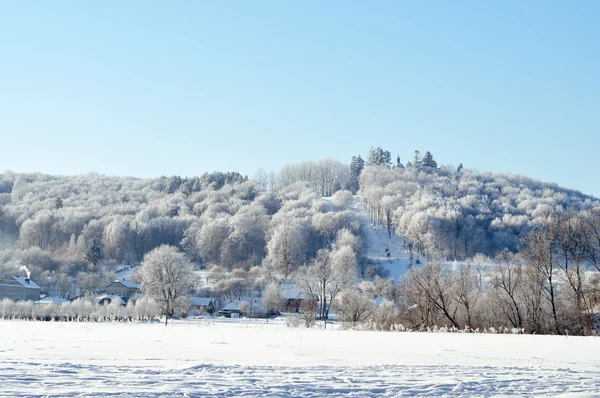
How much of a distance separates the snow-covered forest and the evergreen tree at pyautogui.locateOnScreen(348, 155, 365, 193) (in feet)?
1.80

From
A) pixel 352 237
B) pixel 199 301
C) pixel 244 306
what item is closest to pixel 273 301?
pixel 244 306

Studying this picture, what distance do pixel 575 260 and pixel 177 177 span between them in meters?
164

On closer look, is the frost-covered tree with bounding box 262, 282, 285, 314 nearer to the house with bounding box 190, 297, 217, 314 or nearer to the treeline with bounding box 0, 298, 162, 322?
the house with bounding box 190, 297, 217, 314

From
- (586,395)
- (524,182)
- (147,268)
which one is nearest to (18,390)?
(586,395)

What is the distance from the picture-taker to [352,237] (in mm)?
107250

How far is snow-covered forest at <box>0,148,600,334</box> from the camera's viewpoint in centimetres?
3322

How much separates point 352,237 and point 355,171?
67223 mm

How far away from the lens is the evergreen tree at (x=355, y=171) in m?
165

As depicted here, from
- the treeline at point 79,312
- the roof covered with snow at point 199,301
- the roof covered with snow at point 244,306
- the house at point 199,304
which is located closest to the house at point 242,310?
the roof covered with snow at point 244,306

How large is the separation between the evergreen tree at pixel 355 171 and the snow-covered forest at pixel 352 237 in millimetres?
550

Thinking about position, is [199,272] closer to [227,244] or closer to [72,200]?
[227,244]

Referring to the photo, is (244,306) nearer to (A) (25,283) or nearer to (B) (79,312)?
(B) (79,312)

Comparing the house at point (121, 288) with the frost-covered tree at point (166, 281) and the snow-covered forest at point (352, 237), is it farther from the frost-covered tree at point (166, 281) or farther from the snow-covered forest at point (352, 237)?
the frost-covered tree at point (166, 281)

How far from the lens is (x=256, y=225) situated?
12256cm
